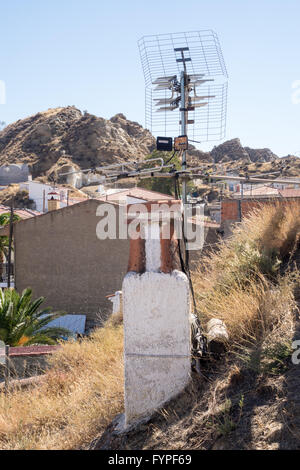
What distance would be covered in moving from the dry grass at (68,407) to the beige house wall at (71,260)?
14.7 metres

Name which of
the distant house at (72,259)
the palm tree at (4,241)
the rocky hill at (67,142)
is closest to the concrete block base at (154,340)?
the distant house at (72,259)

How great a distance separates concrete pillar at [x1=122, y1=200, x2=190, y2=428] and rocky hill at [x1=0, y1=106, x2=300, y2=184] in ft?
245

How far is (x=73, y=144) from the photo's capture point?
91500 millimetres

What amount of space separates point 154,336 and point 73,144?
91.3 metres

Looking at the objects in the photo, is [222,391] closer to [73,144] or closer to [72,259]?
[72,259]

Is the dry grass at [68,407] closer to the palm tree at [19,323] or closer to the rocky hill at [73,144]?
the palm tree at [19,323]

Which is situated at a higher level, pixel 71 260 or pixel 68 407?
pixel 68 407

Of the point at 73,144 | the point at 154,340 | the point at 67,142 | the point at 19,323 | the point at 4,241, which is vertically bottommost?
the point at 19,323

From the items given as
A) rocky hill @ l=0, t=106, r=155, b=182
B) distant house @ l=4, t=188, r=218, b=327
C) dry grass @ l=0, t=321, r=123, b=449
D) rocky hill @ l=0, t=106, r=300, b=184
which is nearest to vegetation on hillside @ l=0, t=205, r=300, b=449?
dry grass @ l=0, t=321, r=123, b=449

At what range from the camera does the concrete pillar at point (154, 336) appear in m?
3.82

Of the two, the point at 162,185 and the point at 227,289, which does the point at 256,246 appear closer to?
the point at 227,289

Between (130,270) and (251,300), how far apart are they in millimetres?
1649

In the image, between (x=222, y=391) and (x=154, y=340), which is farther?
(x=154, y=340)

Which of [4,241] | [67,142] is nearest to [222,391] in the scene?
[4,241]
